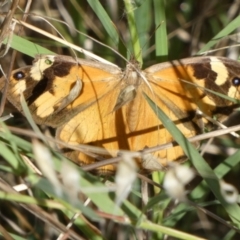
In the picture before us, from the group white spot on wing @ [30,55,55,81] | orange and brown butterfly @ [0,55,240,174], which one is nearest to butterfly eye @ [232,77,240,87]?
orange and brown butterfly @ [0,55,240,174]

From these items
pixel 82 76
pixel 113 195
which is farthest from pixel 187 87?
pixel 113 195

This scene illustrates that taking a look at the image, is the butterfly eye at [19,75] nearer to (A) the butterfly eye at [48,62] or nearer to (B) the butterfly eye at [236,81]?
(A) the butterfly eye at [48,62]

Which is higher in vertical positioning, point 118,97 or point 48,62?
point 48,62

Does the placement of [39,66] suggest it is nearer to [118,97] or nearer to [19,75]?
[19,75]

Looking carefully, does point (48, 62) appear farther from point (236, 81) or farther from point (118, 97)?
point (236, 81)

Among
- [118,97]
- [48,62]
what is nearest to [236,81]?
[118,97]

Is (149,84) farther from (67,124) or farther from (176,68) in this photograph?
(67,124)

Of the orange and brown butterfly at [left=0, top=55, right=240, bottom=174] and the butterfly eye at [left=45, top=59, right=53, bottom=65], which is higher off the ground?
the butterfly eye at [left=45, top=59, right=53, bottom=65]

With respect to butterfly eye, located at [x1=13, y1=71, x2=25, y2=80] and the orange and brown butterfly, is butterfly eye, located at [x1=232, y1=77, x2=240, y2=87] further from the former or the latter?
butterfly eye, located at [x1=13, y1=71, x2=25, y2=80]

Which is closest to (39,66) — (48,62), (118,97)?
Answer: (48,62)

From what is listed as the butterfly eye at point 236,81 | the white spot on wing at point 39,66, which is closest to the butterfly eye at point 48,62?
the white spot on wing at point 39,66
